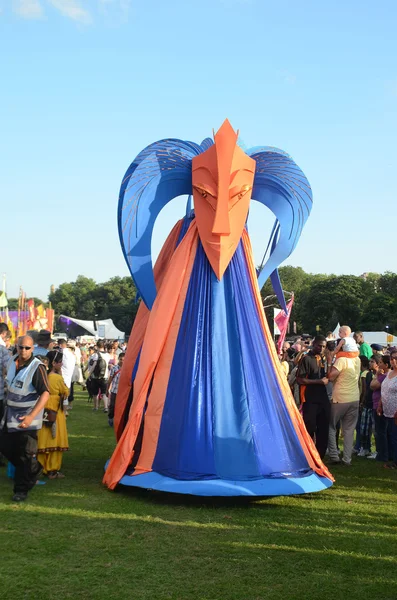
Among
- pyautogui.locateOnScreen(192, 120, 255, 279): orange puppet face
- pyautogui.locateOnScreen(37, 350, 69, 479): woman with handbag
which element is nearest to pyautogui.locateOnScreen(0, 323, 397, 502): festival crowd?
pyautogui.locateOnScreen(37, 350, 69, 479): woman with handbag

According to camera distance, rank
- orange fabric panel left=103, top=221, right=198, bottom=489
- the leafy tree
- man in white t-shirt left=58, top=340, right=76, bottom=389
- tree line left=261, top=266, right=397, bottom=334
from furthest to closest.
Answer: the leafy tree → tree line left=261, top=266, right=397, bottom=334 → man in white t-shirt left=58, top=340, right=76, bottom=389 → orange fabric panel left=103, top=221, right=198, bottom=489

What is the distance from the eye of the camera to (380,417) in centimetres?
1039

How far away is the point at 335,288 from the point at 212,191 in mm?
64792

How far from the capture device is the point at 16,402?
730 centimetres

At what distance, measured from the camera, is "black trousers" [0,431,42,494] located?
7188 millimetres

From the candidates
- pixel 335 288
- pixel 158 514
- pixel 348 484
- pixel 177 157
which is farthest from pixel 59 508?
pixel 335 288

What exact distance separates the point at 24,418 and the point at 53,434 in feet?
4.30

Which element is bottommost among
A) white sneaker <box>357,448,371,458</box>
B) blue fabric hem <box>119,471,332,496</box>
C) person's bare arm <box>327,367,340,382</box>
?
white sneaker <box>357,448,371,458</box>

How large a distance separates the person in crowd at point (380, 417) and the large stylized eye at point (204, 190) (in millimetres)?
4148

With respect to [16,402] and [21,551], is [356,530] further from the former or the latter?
[16,402]

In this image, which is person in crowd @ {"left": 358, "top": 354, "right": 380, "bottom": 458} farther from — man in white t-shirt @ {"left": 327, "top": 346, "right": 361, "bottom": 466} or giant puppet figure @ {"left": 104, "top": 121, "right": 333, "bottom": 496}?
giant puppet figure @ {"left": 104, "top": 121, "right": 333, "bottom": 496}

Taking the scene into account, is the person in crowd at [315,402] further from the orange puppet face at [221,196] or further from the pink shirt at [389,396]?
the orange puppet face at [221,196]

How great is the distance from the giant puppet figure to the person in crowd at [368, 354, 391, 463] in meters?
2.81

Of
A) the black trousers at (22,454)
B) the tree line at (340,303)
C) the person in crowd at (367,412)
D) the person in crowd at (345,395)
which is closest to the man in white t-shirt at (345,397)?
the person in crowd at (345,395)
